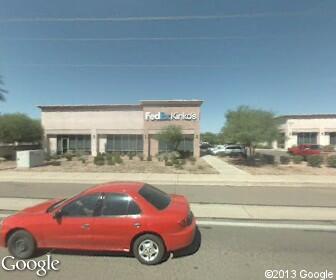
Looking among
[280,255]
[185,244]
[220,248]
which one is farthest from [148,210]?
[280,255]

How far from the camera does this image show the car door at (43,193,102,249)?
5156 millimetres

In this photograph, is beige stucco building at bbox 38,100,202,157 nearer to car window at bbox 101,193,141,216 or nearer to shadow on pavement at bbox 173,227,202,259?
shadow on pavement at bbox 173,227,202,259

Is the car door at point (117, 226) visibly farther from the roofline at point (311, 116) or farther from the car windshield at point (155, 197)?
the roofline at point (311, 116)

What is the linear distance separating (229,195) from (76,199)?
7480 mm

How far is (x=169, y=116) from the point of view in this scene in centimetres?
3173

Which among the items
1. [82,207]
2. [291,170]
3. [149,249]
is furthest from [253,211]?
[291,170]

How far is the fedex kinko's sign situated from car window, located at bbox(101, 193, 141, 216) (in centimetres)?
2652

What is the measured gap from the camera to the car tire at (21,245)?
207 inches

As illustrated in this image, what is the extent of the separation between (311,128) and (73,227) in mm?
49341

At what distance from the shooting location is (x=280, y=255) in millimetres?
5441

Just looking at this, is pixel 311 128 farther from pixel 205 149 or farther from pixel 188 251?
pixel 188 251

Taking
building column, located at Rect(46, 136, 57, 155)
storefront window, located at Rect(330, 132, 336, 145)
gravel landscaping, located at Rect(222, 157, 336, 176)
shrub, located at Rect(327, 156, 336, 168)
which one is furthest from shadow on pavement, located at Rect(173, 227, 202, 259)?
storefront window, located at Rect(330, 132, 336, 145)

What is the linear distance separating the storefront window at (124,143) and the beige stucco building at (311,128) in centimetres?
2459

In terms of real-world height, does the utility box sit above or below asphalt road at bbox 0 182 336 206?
above
